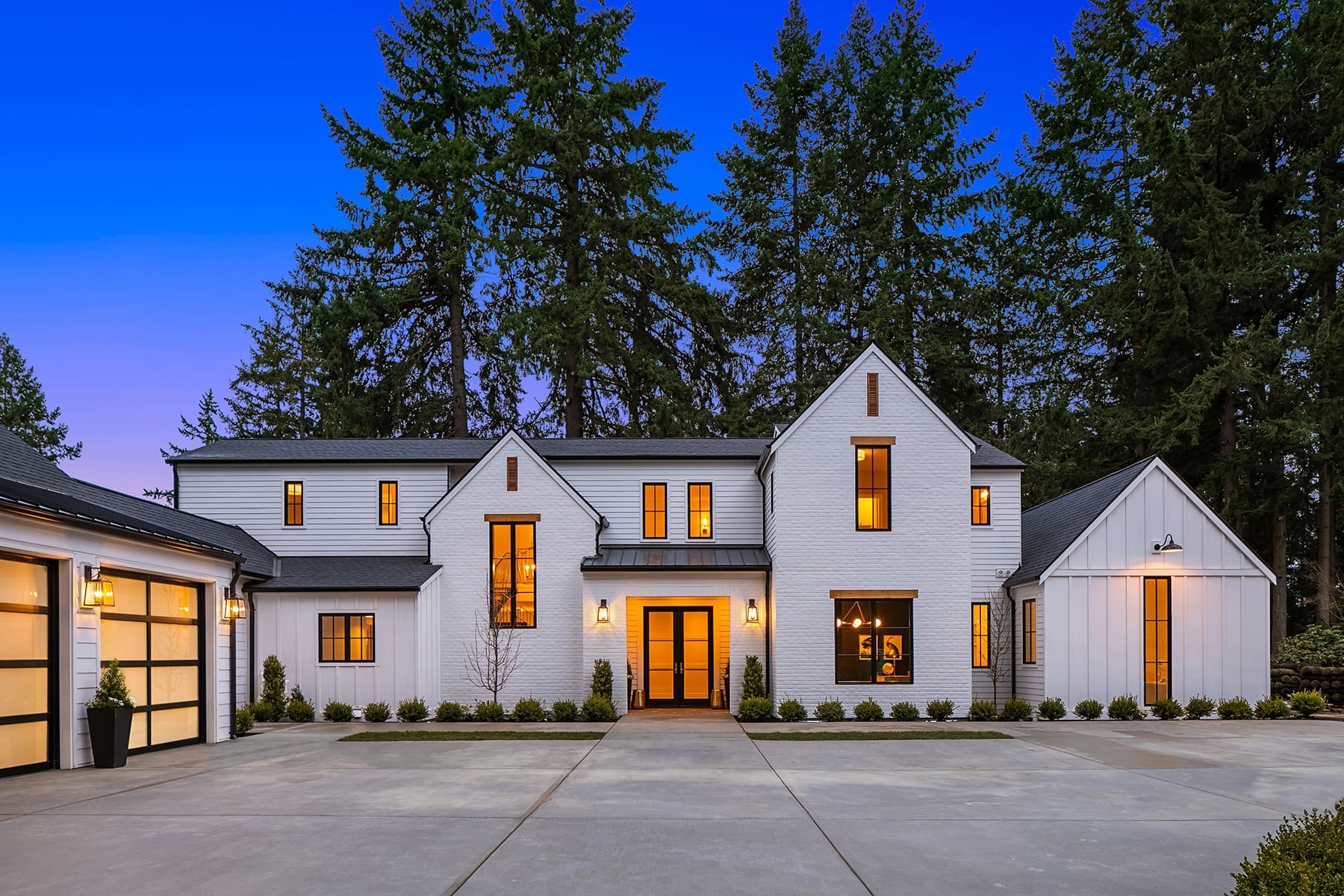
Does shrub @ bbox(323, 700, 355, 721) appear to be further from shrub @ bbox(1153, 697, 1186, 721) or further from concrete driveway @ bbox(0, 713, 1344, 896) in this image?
shrub @ bbox(1153, 697, 1186, 721)

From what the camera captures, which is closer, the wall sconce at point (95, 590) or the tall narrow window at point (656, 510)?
the wall sconce at point (95, 590)

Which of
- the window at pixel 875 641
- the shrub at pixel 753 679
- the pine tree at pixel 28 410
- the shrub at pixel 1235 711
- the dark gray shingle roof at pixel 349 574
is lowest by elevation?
the shrub at pixel 1235 711

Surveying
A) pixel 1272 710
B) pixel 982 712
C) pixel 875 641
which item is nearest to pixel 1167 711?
pixel 1272 710

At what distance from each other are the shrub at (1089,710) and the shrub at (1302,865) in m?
15.4

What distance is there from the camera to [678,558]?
71.4 ft

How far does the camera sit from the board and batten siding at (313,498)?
23609 millimetres

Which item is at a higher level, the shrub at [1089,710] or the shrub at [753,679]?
the shrub at [753,679]

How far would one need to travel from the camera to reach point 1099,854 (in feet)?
25.3

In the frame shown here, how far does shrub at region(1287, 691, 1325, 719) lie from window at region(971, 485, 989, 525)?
743cm

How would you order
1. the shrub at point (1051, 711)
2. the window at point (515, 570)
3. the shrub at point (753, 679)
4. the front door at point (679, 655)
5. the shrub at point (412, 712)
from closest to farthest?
the shrub at point (1051, 711)
the shrub at point (412, 712)
the shrub at point (753, 679)
the window at point (515, 570)
the front door at point (679, 655)

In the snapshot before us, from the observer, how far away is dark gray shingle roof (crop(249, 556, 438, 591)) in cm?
2061

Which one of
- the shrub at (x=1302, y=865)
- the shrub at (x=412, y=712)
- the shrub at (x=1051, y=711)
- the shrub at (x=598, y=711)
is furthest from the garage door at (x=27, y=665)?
the shrub at (x=1051, y=711)

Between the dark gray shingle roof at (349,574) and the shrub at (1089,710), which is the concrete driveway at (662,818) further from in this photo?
the dark gray shingle roof at (349,574)

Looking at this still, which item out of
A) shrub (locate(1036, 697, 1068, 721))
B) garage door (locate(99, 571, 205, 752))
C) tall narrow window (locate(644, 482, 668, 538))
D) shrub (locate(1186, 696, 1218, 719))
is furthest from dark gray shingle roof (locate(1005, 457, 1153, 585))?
garage door (locate(99, 571, 205, 752))
